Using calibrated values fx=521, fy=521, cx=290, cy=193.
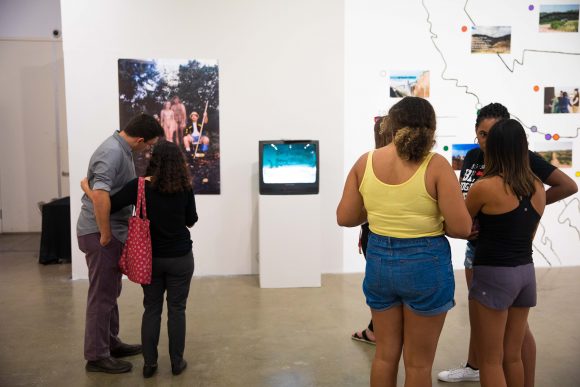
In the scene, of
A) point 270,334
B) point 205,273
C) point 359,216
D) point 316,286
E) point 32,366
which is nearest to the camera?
point 359,216

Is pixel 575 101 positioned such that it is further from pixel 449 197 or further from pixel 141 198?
pixel 141 198

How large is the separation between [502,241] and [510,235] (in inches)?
1.6

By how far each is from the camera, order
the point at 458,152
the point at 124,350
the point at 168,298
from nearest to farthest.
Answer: the point at 168,298, the point at 124,350, the point at 458,152

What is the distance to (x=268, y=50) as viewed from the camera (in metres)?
5.02

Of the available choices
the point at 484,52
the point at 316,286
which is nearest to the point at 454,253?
the point at 316,286

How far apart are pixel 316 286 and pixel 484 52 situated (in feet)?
9.48

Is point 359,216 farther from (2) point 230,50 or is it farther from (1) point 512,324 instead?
(2) point 230,50

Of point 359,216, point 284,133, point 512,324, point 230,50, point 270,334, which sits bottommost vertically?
point 270,334

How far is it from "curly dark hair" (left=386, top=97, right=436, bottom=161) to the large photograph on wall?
3.30 metres

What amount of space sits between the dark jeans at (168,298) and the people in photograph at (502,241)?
4.99 feet

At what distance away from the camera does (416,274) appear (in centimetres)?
195

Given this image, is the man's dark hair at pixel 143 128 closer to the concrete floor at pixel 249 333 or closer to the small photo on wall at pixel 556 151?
the concrete floor at pixel 249 333

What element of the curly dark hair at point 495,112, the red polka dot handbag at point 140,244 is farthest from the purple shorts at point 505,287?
the red polka dot handbag at point 140,244

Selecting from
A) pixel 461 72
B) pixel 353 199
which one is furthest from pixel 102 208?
pixel 461 72
